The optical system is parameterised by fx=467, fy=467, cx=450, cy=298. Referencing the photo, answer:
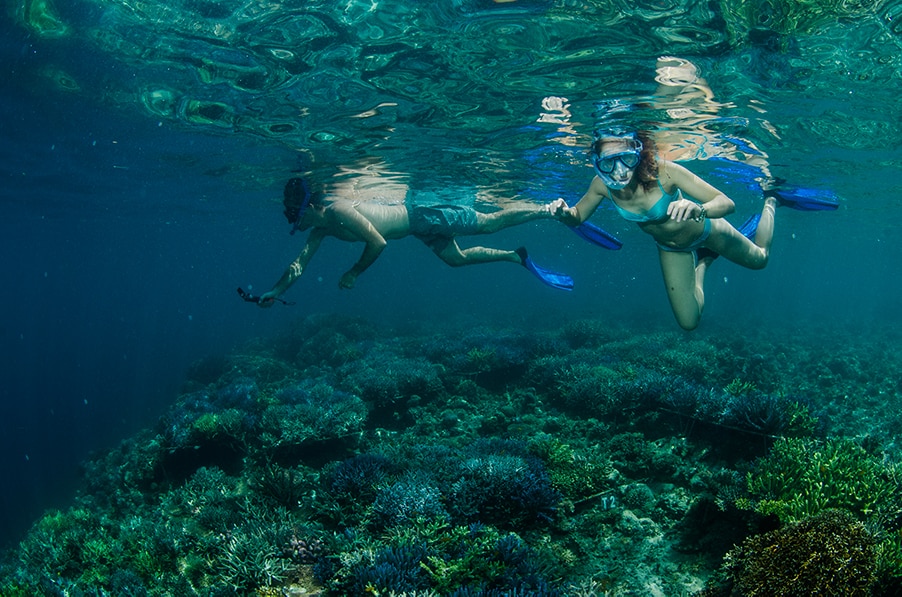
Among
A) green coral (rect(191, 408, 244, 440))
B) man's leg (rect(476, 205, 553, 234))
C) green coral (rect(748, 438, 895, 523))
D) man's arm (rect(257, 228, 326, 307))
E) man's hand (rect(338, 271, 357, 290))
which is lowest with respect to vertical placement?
green coral (rect(191, 408, 244, 440))

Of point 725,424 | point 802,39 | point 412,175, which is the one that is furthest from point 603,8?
point 412,175

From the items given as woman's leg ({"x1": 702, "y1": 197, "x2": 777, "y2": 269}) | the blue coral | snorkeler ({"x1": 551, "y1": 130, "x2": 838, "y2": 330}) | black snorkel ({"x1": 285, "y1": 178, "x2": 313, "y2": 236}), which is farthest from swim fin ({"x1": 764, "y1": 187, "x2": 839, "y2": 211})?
black snorkel ({"x1": 285, "y1": 178, "x2": 313, "y2": 236})

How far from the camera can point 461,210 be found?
1100 centimetres

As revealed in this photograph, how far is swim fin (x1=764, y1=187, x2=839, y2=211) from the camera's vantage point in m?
8.75

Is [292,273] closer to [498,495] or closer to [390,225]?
[390,225]

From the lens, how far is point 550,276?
1020cm

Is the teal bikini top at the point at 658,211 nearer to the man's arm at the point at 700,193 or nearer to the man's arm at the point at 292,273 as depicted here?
the man's arm at the point at 700,193

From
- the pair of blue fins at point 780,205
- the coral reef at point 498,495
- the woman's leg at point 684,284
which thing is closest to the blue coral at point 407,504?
the coral reef at point 498,495

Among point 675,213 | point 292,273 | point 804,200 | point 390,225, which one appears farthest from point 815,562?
point 390,225

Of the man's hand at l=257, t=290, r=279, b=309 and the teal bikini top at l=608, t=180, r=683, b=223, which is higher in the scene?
the teal bikini top at l=608, t=180, r=683, b=223

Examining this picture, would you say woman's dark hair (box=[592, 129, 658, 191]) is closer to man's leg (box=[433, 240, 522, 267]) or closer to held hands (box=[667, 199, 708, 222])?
held hands (box=[667, 199, 708, 222])

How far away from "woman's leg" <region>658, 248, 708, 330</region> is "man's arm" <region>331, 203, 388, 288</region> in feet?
15.8

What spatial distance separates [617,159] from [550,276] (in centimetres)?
412

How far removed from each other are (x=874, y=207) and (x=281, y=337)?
128 feet
